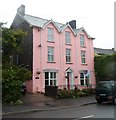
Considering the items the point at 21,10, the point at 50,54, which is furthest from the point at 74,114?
the point at 21,10

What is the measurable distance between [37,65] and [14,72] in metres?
7.72

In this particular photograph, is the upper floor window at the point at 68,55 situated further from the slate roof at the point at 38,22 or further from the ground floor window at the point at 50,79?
the ground floor window at the point at 50,79

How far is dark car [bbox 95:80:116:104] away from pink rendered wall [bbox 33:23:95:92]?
9254 mm

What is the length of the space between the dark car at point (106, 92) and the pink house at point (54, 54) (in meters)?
8.57

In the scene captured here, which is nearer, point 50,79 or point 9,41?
point 9,41

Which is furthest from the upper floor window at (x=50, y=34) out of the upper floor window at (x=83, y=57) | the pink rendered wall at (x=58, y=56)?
the upper floor window at (x=83, y=57)

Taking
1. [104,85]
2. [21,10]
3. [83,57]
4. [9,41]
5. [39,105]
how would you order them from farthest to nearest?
[83,57]
[21,10]
[9,41]
[104,85]
[39,105]

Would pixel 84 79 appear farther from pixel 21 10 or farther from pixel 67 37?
pixel 21 10

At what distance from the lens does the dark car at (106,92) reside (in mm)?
18884

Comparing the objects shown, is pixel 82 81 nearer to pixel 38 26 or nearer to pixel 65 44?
pixel 65 44

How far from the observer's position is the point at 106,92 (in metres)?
19.1

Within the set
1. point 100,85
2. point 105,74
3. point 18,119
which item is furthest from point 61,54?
point 18,119

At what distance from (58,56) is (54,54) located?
0.74 metres

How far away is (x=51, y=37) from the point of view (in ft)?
97.4
